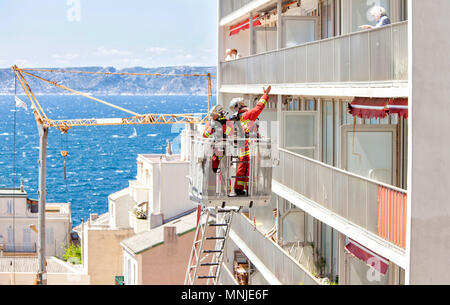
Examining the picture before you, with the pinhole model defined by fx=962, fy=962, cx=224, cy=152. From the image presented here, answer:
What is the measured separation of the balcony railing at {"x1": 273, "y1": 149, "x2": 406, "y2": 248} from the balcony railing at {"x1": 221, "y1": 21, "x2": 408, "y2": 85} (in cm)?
179

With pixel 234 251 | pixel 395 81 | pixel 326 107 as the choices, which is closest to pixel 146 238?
pixel 234 251

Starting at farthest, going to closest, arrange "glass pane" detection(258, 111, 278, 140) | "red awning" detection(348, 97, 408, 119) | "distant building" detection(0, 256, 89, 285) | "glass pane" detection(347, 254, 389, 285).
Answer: "distant building" detection(0, 256, 89, 285) < "glass pane" detection(258, 111, 278, 140) < "glass pane" detection(347, 254, 389, 285) < "red awning" detection(348, 97, 408, 119)

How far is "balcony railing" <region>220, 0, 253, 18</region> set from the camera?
2886 cm

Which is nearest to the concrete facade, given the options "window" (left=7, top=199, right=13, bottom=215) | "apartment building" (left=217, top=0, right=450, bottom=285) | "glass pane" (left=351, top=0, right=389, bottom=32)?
"apartment building" (left=217, top=0, right=450, bottom=285)

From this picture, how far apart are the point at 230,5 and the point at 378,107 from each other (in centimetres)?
1412

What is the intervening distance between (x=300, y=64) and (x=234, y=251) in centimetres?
1342

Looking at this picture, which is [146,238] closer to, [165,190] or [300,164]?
[165,190]

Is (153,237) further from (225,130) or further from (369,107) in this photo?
(369,107)

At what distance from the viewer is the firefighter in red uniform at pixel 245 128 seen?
1823cm

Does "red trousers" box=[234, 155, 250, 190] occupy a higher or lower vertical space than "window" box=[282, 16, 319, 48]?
lower

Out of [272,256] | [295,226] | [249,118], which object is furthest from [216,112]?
[295,226]

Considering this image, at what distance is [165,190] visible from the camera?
2237 inches

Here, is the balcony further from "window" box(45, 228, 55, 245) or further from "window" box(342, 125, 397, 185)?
"window" box(45, 228, 55, 245)

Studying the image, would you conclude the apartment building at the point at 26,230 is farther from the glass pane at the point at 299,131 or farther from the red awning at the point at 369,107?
the red awning at the point at 369,107
